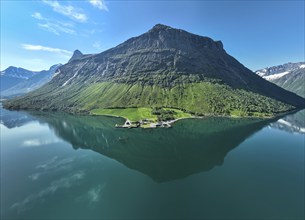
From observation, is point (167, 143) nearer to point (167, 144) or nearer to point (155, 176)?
point (167, 144)

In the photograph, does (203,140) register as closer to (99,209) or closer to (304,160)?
(304,160)

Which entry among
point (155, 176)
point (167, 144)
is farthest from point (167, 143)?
point (155, 176)

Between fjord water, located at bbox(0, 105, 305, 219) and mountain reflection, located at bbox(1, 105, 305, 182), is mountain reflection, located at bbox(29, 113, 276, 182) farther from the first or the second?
fjord water, located at bbox(0, 105, 305, 219)

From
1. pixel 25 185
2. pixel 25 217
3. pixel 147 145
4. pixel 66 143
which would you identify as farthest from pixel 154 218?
pixel 66 143

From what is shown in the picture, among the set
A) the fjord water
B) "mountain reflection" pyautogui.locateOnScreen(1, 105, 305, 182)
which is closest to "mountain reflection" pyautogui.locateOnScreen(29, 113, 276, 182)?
"mountain reflection" pyautogui.locateOnScreen(1, 105, 305, 182)

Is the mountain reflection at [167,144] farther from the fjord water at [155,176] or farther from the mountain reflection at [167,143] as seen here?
the fjord water at [155,176]
